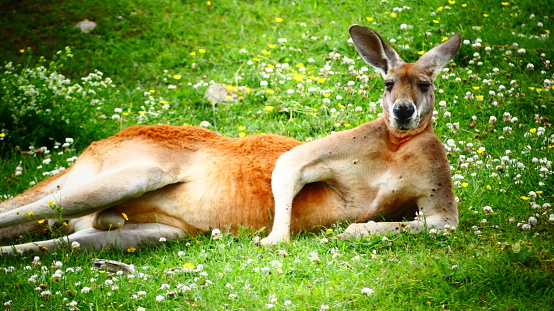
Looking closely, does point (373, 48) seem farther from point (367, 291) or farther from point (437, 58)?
point (367, 291)

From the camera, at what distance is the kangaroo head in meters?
5.11

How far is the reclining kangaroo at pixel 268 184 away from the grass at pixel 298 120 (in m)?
0.20

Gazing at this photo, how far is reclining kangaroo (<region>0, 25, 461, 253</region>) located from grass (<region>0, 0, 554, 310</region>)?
20 centimetres

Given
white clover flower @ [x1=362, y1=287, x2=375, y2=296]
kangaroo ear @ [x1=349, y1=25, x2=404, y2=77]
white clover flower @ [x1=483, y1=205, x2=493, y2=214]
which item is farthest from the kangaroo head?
white clover flower @ [x1=362, y1=287, x2=375, y2=296]

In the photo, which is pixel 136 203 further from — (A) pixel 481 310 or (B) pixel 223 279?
(A) pixel 481 310

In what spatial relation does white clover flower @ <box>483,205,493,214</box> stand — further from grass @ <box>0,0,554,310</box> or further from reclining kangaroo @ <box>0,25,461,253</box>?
reclining kangaroo @ <box>0,25,461,253</box>

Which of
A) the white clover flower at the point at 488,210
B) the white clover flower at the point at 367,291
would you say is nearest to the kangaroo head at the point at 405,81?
the white clover flower at the point at 488,210

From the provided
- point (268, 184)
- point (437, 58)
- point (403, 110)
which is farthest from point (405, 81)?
point (268, 184)

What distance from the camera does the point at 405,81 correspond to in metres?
5.27

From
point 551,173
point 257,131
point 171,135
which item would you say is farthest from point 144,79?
point 551,173

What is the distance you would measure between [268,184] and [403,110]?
3.91 ft

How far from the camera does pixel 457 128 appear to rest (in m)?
7.00

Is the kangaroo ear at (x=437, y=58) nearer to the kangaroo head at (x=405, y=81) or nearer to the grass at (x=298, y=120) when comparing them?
the kangaroo head at (x=405, y=81)

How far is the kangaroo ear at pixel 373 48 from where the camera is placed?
561 centimetres
